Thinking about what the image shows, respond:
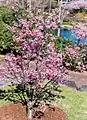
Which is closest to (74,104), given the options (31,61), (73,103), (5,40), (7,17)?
(73,103)

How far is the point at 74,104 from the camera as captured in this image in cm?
1168

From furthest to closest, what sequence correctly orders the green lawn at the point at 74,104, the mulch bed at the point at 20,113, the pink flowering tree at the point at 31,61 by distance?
the green lawn at the point at 74,104, the mulch bed at the point at 20,113, the pink flowering tree at the point at 31,61

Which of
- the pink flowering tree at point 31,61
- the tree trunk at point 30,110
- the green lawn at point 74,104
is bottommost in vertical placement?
the green lawn at point 74,104

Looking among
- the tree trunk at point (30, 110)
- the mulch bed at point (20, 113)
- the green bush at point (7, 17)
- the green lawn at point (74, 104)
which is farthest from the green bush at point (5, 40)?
the tree trunk at point (30, 110)

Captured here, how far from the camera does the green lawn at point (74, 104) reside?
10797 millimetres

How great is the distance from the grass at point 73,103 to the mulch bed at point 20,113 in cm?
31

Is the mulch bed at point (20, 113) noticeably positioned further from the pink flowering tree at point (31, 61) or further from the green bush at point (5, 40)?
the green bush at point (5, 40)

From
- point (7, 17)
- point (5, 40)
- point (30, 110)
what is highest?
point (30, 110)

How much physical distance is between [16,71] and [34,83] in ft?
→ 1.60

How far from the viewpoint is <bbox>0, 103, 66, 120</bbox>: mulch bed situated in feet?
33.2

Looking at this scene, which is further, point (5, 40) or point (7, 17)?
point (7, 17)

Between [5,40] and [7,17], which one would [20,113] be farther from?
[7,17]

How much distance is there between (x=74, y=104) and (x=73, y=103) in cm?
Answer: 8

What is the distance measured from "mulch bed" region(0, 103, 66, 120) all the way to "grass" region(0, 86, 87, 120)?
315 mm
